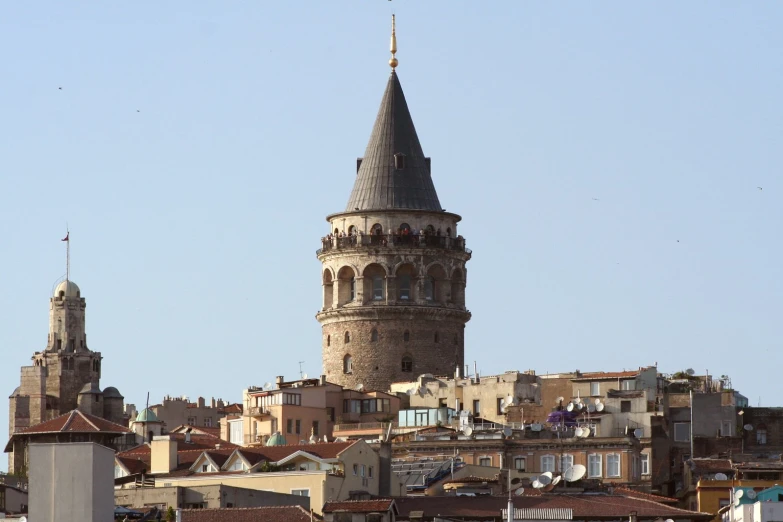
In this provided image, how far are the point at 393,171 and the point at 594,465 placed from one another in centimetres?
2676

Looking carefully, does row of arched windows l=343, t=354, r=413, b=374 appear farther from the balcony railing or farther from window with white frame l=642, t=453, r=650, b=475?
window with white frame l=642, t=453, r=650, b=475

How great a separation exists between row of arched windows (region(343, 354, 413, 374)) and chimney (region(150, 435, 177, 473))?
2834 cm

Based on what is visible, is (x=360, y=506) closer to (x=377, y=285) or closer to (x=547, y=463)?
(x=547, y=463)

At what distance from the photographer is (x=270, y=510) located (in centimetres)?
7500

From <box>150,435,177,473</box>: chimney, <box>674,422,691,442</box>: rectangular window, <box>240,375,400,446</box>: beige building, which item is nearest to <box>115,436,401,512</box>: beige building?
<box>150,435,177,473</box>: chimney

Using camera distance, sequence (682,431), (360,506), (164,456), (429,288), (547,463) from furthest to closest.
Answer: (429,288), (682,431), (547,463), (164,456), (360,506)

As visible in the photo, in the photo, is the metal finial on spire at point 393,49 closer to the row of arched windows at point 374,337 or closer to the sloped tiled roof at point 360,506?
the row of arched windows at point 374,337

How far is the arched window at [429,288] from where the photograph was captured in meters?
124

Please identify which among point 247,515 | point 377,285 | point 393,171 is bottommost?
point 247,515

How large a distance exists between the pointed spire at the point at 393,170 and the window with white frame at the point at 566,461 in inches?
976

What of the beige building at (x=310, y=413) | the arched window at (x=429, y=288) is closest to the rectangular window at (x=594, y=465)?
the beige building at (x=310, y=413)

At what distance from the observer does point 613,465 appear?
101 metres

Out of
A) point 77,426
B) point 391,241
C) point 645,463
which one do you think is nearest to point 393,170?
point 391,241

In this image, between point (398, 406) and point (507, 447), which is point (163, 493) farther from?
point (398, 406)
